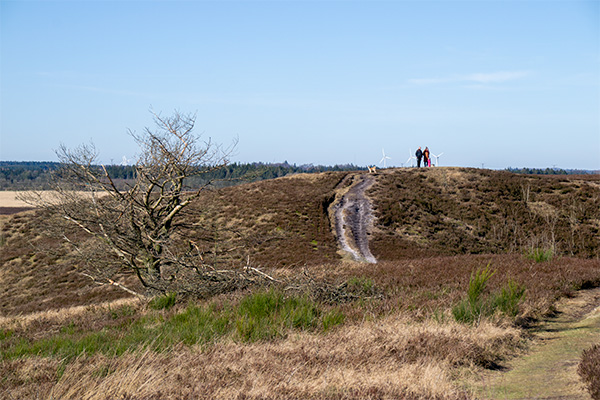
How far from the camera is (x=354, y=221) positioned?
131 feet

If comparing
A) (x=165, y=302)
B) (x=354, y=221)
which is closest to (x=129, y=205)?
(x=165, y=302)

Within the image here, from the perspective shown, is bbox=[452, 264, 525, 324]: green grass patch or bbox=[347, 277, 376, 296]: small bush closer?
bbox=[452, 264, 525, 324]: green grass patch

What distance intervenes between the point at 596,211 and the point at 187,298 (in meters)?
40.8

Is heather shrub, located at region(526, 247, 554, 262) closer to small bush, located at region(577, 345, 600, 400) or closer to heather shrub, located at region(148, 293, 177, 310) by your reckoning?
small bush, located at region(577, 345, 600, 400)

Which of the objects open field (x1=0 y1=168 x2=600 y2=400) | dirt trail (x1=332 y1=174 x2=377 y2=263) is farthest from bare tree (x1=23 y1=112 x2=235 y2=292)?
Answer: dirt trail (x1=332 y1=174 x2=377 y2=263)

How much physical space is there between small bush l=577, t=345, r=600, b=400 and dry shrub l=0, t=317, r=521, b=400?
3.52 ft

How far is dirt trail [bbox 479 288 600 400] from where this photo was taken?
15.8ft

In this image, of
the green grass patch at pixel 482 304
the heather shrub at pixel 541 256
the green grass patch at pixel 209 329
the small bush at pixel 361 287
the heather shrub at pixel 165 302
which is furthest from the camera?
the heather shrub at pixel 541 256

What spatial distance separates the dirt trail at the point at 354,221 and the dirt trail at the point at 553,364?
74.3 feet

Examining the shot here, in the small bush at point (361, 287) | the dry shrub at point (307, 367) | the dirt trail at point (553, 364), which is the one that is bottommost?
the small bush at point (361, 287)

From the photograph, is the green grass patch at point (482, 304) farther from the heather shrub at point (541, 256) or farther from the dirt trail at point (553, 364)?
the heather shrub at point (541, 256)

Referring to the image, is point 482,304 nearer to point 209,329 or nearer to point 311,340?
point 311,340

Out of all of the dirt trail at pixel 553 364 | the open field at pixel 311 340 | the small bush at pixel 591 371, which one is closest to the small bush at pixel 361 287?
the open field at pixel 311 340

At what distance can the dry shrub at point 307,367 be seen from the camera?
4.39m
